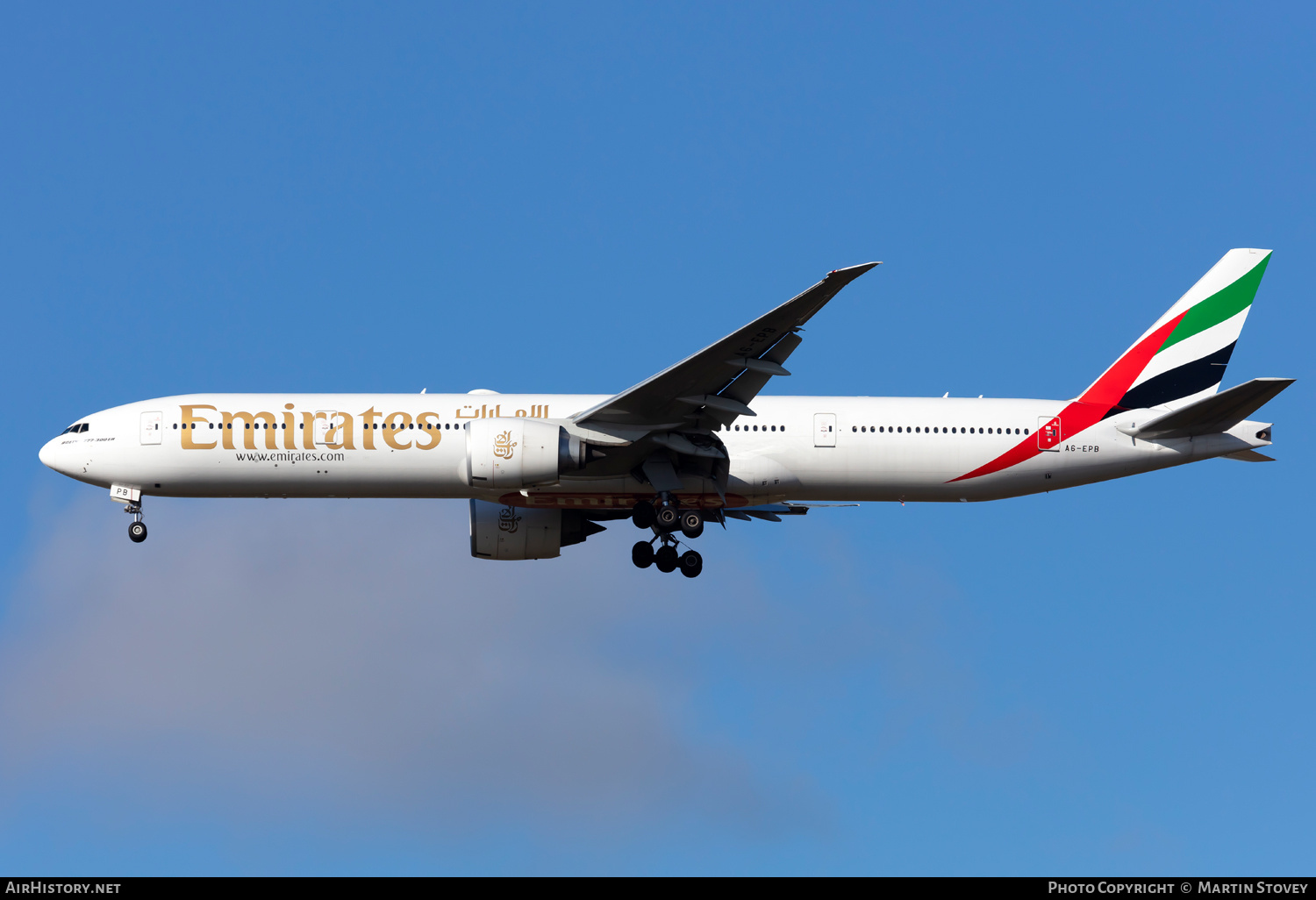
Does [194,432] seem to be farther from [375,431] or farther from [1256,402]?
[1256,402]

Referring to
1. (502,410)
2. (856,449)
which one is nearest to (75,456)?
(502,410)

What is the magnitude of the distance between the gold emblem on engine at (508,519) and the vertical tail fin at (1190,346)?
14.9 m

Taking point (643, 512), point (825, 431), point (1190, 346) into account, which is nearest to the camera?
point (825, 431)

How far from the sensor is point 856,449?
1415 inches

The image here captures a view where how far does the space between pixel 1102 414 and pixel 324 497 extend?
772 inches

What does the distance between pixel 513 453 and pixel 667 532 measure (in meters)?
5.40

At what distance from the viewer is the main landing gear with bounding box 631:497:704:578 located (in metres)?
35.8

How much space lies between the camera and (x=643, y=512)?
36406mm

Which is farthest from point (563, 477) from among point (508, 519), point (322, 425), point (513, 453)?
point (322, 425)

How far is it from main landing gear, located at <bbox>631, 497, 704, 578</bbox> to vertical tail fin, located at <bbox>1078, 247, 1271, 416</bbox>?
34.6ft

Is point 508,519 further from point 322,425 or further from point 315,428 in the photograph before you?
point 315,428

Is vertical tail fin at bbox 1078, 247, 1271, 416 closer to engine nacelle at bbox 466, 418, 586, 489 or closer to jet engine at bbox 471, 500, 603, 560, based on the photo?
engine nacelle at bbox 466, 418, 586, 489

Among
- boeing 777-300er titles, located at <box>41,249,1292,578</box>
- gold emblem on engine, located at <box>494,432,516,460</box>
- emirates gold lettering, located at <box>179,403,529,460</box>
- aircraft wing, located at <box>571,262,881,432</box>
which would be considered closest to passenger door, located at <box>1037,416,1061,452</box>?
boeing 777-300er titles, located at <box>41,249,1292,578</box>
